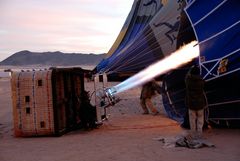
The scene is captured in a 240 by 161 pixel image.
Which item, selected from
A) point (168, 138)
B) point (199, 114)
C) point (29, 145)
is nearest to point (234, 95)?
point (199, 114)

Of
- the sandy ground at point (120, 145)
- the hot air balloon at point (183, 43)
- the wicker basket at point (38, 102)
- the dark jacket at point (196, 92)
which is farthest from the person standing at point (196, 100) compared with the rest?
the wicker basket at point (38, 102)

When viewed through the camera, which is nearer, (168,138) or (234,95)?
(168,138)

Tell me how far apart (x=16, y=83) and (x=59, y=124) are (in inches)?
48.7

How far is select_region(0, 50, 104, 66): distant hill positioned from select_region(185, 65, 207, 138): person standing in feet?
353

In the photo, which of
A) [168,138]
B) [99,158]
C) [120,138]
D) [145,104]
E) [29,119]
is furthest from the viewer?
[145,104]

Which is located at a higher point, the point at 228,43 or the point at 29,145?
the point at 228,43

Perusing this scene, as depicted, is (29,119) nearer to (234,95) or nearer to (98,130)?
(98,130)

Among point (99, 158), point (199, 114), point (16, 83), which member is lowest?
point (99, 158)

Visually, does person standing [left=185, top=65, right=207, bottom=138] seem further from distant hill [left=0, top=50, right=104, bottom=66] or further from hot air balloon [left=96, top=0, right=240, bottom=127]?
distant hill [left=0, top=50, right=104, bottom=66]

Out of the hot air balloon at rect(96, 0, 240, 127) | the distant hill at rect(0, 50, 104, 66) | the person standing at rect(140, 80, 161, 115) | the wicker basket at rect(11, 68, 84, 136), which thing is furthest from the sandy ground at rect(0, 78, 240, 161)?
the distant hill at rect(0, 50, 104, 66)

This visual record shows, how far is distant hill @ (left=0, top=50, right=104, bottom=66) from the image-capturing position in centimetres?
11919

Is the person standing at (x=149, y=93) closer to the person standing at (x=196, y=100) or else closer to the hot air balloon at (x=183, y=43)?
the hot air balloon at (x=183, y=43)

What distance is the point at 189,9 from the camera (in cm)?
1038

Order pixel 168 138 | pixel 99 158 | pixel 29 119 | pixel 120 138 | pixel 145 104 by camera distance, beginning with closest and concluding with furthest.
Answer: pixel 99 158, pixel 168 138, pixel 120 138, pixel 29 119, pixel 145 104
